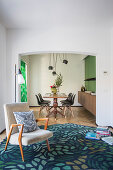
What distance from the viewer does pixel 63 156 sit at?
2.46 m

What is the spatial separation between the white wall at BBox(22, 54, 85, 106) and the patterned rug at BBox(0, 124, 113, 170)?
16.4 ft

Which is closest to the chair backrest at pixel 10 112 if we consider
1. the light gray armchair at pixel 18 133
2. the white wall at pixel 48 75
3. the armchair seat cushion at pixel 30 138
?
the light gray armchair at pixel 18 133

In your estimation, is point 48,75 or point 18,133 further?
point 48,75

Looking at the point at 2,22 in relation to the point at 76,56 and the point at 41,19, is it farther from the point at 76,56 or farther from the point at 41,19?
the point at 76,56

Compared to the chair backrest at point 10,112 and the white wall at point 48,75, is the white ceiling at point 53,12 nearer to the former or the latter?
the chair backrest at point 10,112

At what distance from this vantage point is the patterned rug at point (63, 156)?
2168 mm

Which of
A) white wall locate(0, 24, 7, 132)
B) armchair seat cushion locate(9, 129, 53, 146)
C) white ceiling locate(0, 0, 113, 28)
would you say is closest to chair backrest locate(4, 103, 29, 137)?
armchair seat cushion locate(9, 129, 53, 146)

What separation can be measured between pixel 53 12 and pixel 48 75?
16.4 feet

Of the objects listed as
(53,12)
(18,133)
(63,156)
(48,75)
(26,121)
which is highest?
(53,12)

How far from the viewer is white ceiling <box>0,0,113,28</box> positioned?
297cm

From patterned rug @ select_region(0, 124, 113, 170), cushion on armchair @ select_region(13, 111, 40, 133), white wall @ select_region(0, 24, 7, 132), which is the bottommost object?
patterned rug @ select_region(0, 124, 113, 170)

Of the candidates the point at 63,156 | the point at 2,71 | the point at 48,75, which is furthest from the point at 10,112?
the point at 48,75

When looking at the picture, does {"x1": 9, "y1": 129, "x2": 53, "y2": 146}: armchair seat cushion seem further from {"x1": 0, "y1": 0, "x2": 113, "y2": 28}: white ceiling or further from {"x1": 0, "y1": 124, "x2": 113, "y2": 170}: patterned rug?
{"x1": 0, "y1": 0, "x2": 113, "y2": 28}: white ceiling

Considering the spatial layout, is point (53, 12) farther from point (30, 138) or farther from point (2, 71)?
point (30, 138)
